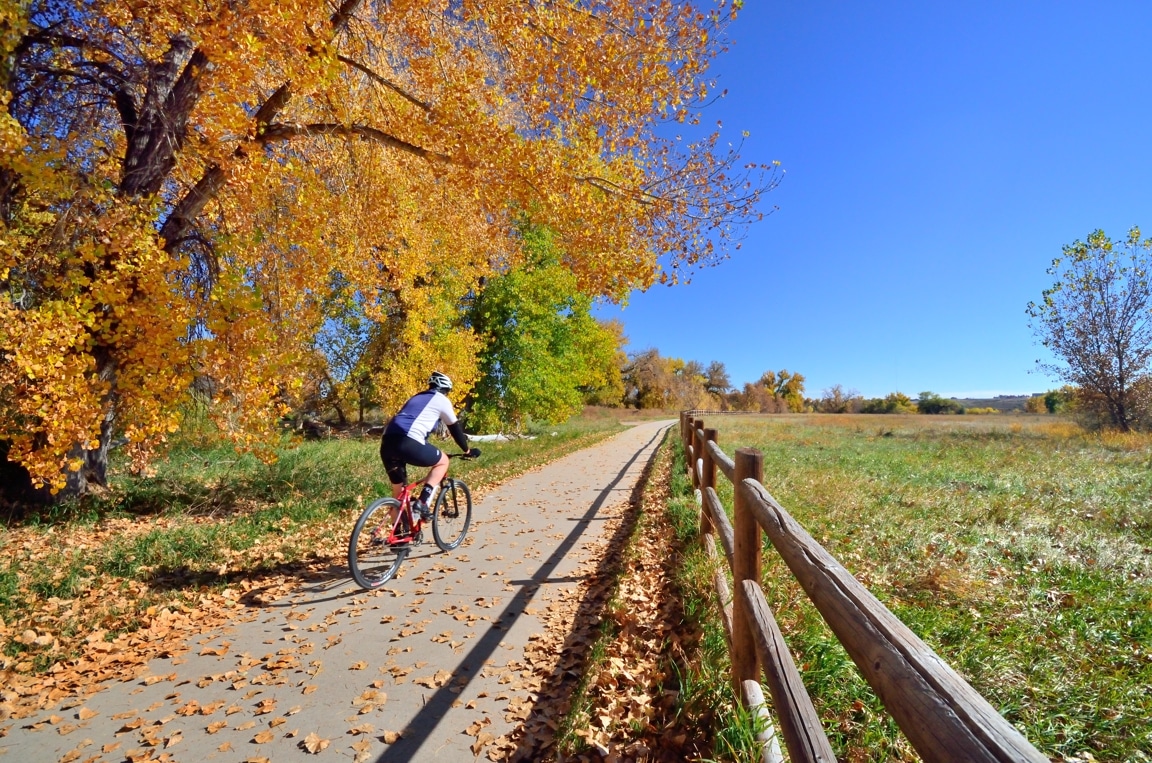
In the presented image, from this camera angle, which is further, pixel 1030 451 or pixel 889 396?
pixel 889 396

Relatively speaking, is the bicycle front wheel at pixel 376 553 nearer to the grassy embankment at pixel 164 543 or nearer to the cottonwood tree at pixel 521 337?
the grassy embankment at pixel 164 543

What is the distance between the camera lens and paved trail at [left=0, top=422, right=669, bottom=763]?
3207 millimetres

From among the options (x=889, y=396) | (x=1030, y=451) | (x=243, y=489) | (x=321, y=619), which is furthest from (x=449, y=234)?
(x=889, y=396)

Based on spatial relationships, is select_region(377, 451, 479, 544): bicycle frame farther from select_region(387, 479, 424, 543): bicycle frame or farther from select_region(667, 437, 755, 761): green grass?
select_region(667, 437, 755, 761): green grass

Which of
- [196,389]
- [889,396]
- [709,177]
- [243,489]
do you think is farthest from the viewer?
[889,396]

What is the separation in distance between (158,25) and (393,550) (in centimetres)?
673

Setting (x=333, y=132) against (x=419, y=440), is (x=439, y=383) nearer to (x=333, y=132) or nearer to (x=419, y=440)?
(x=419, y=440)

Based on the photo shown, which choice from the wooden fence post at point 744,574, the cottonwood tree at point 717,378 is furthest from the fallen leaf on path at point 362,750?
the cottonwood tree at point 717,378

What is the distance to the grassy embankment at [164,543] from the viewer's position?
4.73 metres

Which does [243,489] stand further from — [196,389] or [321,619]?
[321,619]

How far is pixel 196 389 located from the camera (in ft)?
33.0

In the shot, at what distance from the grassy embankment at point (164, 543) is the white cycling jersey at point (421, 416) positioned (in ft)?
6.13

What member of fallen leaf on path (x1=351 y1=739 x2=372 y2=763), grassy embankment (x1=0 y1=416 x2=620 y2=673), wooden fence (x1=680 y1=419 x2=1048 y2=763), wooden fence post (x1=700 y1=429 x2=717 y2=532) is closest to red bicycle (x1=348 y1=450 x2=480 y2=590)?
grassy embankment (x1=0 y1=416 x2=620 y2=673)

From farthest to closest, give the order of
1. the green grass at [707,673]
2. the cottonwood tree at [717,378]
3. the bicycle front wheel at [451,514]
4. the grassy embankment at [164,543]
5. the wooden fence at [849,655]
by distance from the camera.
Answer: the cottonwood tree at [717,378], the bicycle front wheel at [451,514], the grassy embankment at [164,543], the green grass at [707,673], the wooden fence at [849,655]
